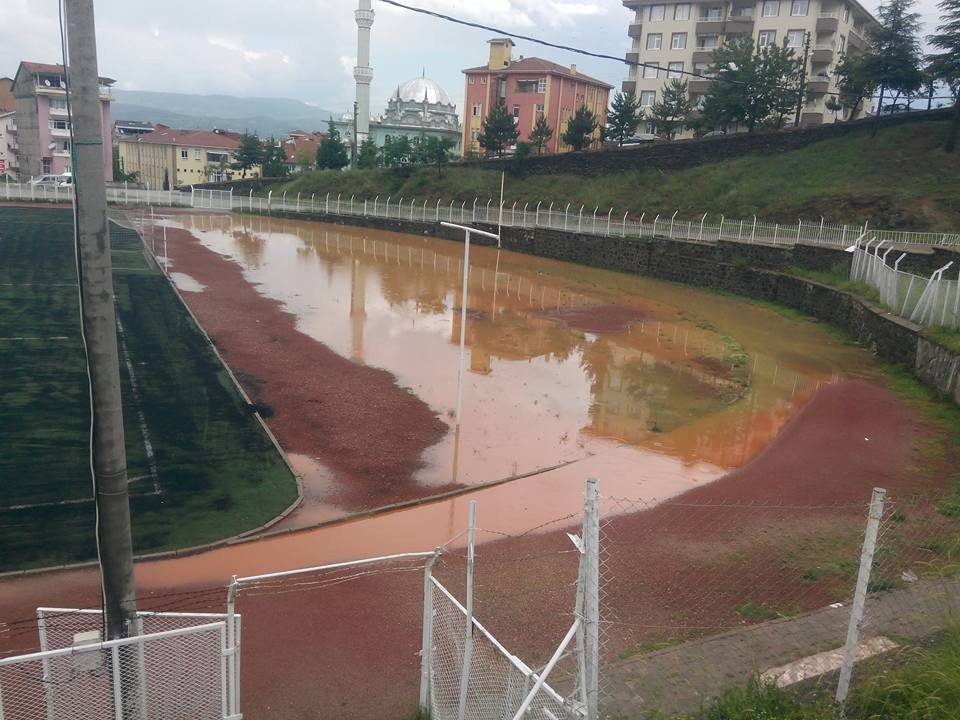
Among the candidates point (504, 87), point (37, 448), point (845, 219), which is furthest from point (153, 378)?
point (504, 87)

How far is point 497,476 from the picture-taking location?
12.2 metres

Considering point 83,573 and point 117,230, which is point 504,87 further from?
point 83,573

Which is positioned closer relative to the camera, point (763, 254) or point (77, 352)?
point (77, 352)

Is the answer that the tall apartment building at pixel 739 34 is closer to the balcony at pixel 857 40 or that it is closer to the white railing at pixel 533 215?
the balcony at pixel 857 40

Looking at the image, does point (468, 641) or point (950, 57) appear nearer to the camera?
point (468, 641)

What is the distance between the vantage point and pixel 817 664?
5.54 meters

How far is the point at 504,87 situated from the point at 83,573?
6698 cm

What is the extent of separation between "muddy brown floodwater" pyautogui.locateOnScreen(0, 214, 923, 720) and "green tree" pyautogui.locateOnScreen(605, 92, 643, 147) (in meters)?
27.2

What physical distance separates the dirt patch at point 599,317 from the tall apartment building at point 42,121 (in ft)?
183

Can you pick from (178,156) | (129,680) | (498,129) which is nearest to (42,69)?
(178,156)

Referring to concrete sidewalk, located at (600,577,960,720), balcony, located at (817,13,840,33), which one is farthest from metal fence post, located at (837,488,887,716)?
balcony, located at (817,13,840,33)

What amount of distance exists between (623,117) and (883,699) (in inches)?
2080

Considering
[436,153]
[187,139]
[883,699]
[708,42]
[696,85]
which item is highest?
[708,42]

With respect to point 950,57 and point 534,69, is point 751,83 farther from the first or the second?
point 534,69
